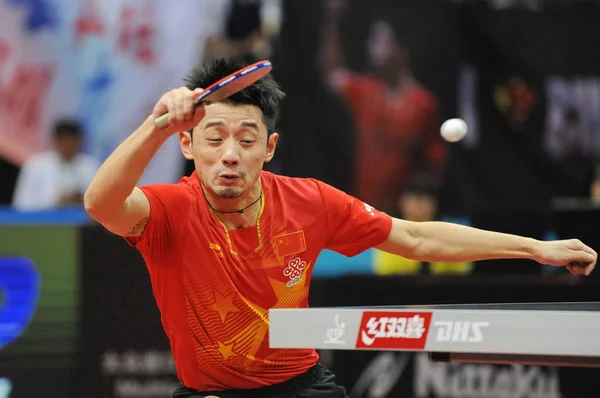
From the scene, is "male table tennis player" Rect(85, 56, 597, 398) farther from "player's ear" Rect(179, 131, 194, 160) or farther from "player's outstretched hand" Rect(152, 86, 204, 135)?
"player's outstretched hand" Rect(152, 86, 204, 135)

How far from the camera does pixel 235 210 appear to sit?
3959mm

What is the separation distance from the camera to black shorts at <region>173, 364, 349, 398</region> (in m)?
3.86

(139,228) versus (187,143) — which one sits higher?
(187,143)

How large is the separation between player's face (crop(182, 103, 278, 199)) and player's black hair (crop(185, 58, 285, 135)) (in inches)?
1.9

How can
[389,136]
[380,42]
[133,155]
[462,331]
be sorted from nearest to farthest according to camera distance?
1. [462,331]
2. [133,155]
3. [380,42]
4. [389,136]

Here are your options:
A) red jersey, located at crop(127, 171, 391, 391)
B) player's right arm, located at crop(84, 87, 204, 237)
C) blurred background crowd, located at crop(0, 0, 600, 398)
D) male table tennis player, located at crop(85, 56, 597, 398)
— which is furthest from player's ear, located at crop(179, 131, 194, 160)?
blurred background crowd, located at crop(0, 0, 600, 398)

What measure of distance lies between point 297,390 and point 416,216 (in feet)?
13.2

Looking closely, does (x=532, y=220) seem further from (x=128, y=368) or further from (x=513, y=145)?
(x=128, y=368)

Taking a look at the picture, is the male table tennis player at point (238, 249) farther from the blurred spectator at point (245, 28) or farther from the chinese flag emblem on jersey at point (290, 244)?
the blurred spectator at point (245, 28)

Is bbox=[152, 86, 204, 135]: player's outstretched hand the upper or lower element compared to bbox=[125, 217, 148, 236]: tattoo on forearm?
upper

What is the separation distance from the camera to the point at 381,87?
866 cm

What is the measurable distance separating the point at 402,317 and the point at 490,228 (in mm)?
3992

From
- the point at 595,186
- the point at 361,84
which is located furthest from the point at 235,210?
the point at 595,186

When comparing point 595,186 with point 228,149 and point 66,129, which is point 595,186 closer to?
point 66,129
